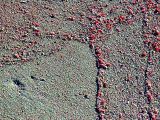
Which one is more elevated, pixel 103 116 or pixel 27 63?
pixel 27 63

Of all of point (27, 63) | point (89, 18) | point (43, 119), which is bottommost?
point (43, 119)

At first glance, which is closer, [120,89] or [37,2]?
[120,89]

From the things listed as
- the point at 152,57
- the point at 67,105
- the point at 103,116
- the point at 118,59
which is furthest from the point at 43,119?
the point at 152,57

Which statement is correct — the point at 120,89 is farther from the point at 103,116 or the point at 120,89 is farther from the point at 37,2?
the point at 37,2

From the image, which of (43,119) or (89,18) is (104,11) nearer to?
(89,18)

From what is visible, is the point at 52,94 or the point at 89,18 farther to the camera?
the point at 89,18

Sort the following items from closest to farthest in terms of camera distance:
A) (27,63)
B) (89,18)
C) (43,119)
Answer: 1. (43,119)
2. (27,63)
3. (89,18)

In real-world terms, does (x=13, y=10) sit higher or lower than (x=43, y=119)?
higher

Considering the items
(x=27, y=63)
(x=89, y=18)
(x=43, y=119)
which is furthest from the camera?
(x=89, y=18)

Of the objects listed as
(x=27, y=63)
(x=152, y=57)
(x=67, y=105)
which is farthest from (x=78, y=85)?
(x=152, y=57)
